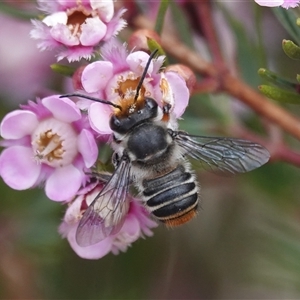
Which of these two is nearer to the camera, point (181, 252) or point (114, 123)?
point (114, 123)

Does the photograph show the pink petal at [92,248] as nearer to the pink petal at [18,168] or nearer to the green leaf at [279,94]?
the pink petal at [18,168]

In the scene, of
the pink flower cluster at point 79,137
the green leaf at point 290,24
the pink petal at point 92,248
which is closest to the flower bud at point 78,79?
the pink flower cluster at point 79,137

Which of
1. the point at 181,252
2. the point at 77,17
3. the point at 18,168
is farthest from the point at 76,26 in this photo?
the point at 181,252

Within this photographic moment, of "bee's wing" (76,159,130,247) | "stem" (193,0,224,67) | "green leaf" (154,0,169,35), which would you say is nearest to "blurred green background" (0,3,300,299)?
"stem" (193,0,224,67)

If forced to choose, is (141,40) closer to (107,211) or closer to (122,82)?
(122,82)

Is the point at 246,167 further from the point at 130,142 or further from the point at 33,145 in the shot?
the point at 33,145

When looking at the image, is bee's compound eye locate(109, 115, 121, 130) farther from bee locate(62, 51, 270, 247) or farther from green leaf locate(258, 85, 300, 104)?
green leaf locate(258, 85, 300, 104)
